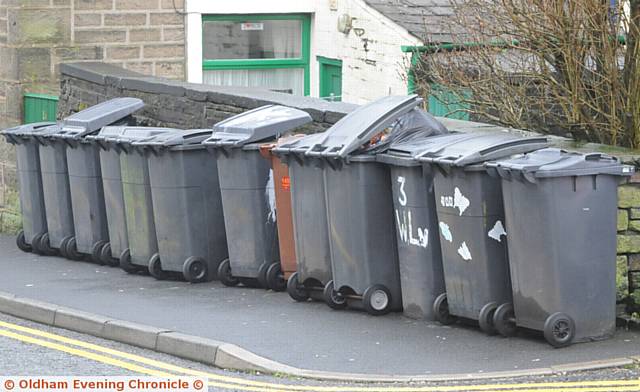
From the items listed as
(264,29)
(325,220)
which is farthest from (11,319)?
(264,29)

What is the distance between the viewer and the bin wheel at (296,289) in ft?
→ 35.7

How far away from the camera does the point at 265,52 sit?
19.5 meters

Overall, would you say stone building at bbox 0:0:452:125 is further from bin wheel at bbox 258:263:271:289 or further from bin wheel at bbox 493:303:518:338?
bin wheel at bbox 493:303:518:338

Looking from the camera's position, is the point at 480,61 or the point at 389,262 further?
the point at 480,61

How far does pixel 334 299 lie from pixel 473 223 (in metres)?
1.54

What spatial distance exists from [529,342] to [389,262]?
1436mm

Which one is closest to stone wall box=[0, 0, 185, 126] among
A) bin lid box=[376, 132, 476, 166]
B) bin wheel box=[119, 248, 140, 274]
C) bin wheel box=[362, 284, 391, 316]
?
bin wheel box=[119, 248, 140, 274]

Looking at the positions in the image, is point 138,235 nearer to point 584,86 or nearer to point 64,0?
point 584,86

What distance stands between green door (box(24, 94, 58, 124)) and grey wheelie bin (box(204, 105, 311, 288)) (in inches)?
210

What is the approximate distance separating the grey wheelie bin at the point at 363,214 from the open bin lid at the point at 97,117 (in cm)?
364

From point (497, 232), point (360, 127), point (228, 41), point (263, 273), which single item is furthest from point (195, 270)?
point (228, 41)

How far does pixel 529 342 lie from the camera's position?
919 centimetres

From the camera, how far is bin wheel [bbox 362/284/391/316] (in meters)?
10.2

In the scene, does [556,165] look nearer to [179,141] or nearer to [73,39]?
[179,141]
